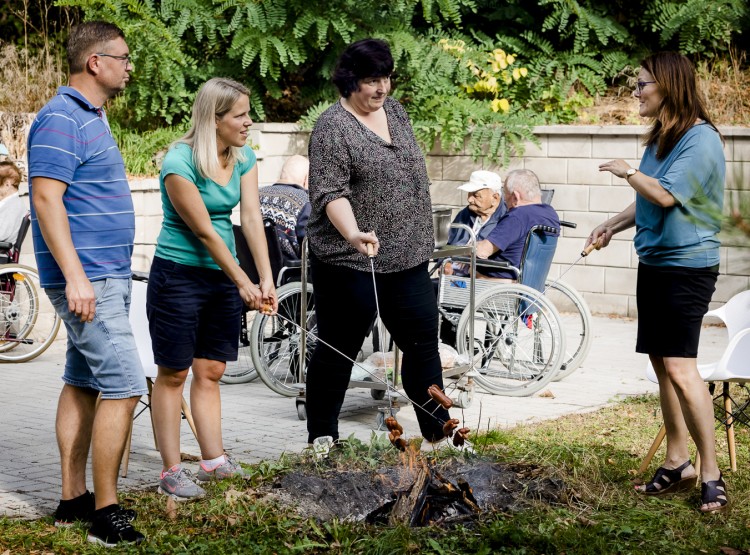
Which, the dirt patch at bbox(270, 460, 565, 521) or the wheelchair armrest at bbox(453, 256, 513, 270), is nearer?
the dirt patch at bbox(270, 460, 565, 521)

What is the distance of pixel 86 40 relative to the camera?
13.3ft

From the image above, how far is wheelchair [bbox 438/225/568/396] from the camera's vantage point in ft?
23.8

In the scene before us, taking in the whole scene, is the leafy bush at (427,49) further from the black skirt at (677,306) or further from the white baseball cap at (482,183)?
the black skirt at (677,306)

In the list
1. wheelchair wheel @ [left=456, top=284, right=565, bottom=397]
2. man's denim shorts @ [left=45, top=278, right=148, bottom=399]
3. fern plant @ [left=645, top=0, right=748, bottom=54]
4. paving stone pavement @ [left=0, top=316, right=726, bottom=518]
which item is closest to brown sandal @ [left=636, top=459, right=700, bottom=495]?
paving stone pavement @ [left=0, top=316, right=726, bottom=518]

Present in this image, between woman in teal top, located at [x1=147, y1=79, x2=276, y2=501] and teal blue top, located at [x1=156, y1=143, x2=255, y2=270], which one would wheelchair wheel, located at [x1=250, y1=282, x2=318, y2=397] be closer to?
woman in teal top, located at [x1=147, y1=79, x2=276, y2=501]

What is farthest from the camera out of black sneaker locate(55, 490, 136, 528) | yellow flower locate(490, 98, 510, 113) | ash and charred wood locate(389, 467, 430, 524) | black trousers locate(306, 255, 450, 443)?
yellow flower locate(490, 98, 510, 113)

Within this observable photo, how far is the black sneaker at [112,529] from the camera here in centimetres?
403

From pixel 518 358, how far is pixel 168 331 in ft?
11.6

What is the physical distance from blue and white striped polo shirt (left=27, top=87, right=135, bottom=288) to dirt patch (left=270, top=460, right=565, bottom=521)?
1109 millimetres

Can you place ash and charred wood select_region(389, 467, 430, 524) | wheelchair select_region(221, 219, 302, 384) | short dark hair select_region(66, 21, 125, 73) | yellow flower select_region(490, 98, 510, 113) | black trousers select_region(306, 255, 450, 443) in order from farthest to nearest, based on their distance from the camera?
yellow flower select_region(490, 98, 510, 113)
wheelchair select_region(221, 219, 302, 384)
black trousers select_region(306, 255, 450, 443)
ash and charred wood select_region(389, 467, 430, 524)
short dark hair select_region(66, 21, 125, 73)

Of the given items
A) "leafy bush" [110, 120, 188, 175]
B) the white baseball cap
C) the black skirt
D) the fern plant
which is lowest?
the black skirt

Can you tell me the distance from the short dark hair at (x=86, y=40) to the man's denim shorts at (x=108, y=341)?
2.70ft

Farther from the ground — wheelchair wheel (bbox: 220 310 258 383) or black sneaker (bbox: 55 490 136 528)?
black sneaker (bbox: 55 490 136 528)

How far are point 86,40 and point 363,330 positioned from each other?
5.99ft
